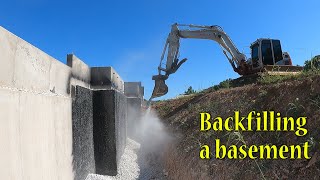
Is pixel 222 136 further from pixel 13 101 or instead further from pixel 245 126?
pixel 13 101

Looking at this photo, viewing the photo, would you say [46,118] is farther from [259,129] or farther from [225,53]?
[225,53]

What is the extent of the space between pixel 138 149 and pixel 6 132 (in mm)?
10720

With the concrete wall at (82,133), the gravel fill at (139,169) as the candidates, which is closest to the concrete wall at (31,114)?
the concrete wall at (82,133)

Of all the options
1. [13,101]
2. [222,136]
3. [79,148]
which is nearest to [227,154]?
[222,136]

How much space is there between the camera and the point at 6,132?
323 cm

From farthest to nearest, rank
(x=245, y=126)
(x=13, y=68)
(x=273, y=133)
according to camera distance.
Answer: (x=245, y=126)
(x=273, y=133)
(x=13, y=68)

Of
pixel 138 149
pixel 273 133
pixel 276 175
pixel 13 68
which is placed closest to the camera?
pixel 13 68

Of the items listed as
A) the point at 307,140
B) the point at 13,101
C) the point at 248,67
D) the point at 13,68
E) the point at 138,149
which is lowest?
the point at 138,149

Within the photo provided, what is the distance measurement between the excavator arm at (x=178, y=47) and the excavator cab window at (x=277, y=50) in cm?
144

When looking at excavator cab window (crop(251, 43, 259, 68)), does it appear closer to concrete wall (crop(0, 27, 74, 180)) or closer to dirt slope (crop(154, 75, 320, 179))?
dirt slope (crop(154, 75, 320, 179))

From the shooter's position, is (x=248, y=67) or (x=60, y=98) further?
(x=248, y=67)

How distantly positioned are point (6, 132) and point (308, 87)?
6.15 m

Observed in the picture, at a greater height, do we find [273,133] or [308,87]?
[308,87]

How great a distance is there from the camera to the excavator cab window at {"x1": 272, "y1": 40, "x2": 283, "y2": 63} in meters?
17.2
